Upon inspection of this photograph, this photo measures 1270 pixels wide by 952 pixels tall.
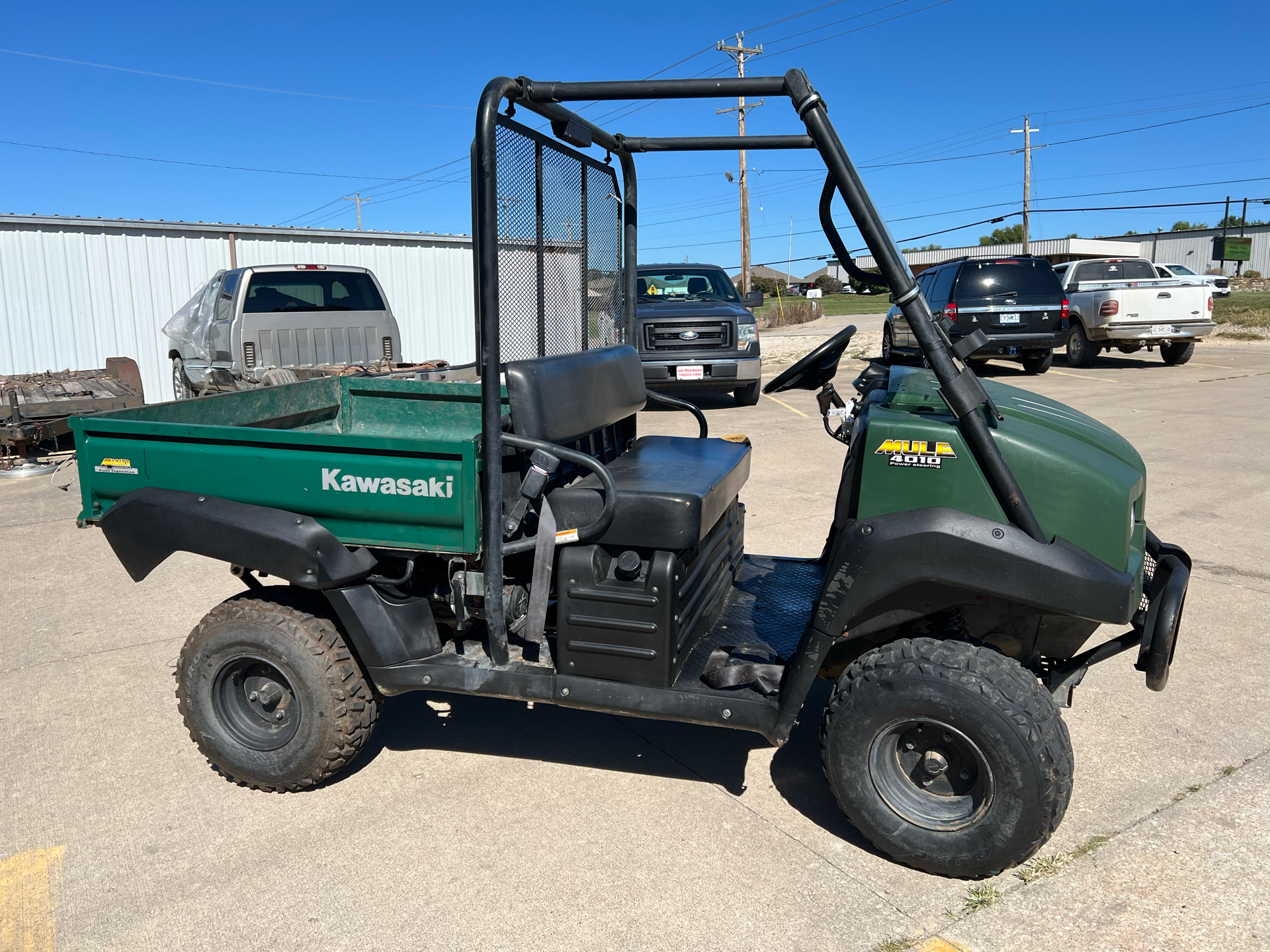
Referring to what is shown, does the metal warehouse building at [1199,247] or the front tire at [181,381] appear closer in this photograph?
the front tire at [181,381]

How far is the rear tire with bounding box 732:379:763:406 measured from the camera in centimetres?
1321

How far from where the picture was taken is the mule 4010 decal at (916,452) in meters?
2.76

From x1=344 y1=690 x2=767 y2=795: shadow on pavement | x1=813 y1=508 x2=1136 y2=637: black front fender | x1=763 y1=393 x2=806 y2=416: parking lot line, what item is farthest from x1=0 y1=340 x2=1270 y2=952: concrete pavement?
x1=763 y1=393 x2=806 y2=416: parking lot line

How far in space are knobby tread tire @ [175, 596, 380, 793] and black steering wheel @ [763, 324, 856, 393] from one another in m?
1.75

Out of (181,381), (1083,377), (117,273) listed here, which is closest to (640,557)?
(181,381)

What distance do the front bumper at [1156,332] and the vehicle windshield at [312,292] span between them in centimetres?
1191

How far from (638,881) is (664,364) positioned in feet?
31.7

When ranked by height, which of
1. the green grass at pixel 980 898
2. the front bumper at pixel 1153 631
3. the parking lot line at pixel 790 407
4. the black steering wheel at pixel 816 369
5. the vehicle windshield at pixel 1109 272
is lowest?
the green grass at pixel 980 898

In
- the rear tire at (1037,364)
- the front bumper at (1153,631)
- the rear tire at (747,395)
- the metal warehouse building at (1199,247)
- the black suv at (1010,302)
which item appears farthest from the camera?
the metal warehouse building at (1199,247)

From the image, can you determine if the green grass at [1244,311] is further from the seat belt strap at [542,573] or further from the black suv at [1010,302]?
the seat belt strap at [542,573]

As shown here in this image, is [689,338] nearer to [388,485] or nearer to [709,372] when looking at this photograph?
[709,372]

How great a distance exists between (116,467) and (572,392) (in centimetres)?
167

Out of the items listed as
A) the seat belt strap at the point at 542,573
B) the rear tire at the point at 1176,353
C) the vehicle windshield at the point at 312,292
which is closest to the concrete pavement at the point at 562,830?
the seat belt strap at the point at 542,573

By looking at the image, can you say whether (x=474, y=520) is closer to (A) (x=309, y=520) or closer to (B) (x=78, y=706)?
(A) (x=309, y=520)
